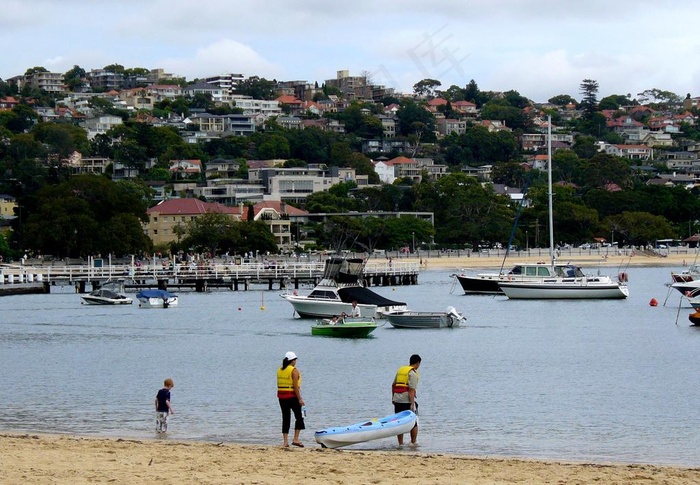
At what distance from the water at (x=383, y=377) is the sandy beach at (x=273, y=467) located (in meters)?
2.52

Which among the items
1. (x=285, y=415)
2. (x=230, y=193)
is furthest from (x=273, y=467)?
(x=230, y=193)

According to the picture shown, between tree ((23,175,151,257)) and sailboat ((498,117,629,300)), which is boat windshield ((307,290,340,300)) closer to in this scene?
sailboat ((498,117,629,300))

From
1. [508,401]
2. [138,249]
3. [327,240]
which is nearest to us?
[508,401]

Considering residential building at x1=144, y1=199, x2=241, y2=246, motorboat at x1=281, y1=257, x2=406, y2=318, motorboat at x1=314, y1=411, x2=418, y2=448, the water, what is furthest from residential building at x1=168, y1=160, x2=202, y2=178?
motorboat at x1=314, y1=411, x2=418, y2=448

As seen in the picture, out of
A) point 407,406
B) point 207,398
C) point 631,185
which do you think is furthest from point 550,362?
point 631,185

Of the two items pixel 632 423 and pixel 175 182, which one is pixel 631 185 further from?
pixel 632 423

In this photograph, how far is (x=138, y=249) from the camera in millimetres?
106688

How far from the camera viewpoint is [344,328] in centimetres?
5234

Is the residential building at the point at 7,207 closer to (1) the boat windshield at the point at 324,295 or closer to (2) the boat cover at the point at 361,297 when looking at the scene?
(1) the boat windshield at the point at 324,295

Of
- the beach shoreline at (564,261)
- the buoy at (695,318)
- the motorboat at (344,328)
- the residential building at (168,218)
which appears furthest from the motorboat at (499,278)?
the residential building at (168,218)

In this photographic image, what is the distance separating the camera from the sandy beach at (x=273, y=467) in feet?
71.5

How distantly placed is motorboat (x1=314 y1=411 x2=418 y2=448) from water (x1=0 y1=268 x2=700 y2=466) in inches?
34.5

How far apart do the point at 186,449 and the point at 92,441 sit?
2256 millimetres

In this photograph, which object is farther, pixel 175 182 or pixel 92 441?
pixel 175 182
